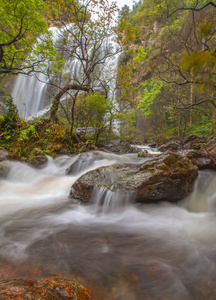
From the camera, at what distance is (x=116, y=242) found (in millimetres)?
2270

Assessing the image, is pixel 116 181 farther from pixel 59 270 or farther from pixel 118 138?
pixel 118 138

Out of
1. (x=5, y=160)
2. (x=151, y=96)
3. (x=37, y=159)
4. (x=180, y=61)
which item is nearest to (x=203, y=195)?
(x=37, y=159)

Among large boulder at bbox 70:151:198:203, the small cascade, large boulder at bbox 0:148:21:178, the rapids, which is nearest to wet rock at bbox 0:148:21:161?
large boulder at bbox 0:148:21:178

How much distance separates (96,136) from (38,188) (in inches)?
205

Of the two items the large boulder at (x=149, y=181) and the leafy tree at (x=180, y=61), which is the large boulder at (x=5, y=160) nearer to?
the large boulder at (x=149, y=181)

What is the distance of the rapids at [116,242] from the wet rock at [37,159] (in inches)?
68.3

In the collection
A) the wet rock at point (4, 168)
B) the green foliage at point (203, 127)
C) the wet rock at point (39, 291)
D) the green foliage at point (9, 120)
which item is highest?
the green foliage at point (203, 127)

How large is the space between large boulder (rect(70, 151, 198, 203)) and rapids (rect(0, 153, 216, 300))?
175 mm

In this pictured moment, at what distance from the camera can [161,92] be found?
15453 mm

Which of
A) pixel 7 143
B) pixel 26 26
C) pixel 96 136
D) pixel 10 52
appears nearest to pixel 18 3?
pixel 26 26

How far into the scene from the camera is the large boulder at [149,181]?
3.24 m

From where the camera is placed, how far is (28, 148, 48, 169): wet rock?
5.87 m

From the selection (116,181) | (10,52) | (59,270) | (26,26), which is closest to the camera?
(59,270)

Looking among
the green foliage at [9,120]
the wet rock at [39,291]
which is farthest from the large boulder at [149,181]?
the green foliage at [9,120]
